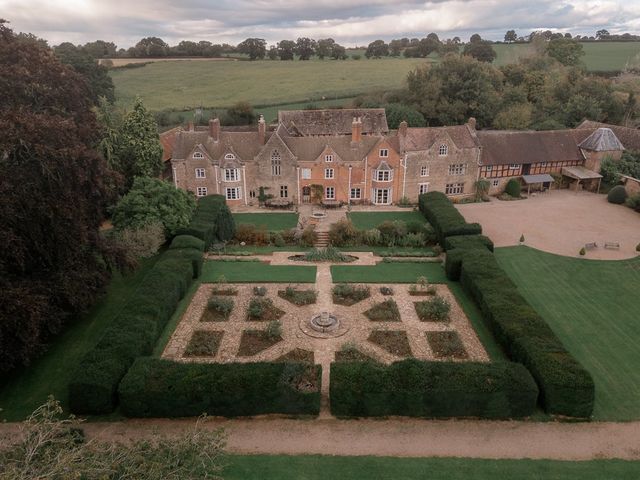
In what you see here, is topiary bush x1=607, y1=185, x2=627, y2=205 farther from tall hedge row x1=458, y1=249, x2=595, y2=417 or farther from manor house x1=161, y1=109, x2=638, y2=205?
tall hedge row x1=458, y1=249, x2=595, y2=417

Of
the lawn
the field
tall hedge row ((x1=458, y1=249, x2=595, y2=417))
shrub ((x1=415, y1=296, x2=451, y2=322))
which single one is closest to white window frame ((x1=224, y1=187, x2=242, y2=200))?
the lawn

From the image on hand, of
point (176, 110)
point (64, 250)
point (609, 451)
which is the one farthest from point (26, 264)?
point (176, 110)

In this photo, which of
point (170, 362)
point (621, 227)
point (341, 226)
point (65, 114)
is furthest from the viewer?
point (621, 227)

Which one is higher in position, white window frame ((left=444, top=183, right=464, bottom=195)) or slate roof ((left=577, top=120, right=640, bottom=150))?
slate roof ((left=577, top=120, right=640, bottom=150))

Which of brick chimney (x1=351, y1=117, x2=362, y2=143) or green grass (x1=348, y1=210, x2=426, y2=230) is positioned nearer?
green grass (x1=348, y1=210, x2=426, y2=230)

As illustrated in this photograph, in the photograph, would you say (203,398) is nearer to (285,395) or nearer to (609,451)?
(285,395)

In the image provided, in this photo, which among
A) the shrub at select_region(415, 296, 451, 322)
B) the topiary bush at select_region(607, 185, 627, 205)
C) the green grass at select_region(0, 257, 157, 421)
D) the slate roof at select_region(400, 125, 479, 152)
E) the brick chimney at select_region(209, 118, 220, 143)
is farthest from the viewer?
the slate roof at select_region(400, 125, 479, 152)
